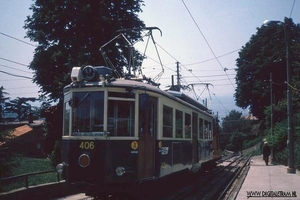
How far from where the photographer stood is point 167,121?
10070 mm

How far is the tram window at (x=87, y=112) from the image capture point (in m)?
8.25

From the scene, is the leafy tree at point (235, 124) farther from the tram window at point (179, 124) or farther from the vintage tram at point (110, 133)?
the vintage tram at point (110, 133)

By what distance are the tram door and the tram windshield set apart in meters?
1.00

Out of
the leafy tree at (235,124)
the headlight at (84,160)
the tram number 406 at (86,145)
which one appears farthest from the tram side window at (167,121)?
the leafy tree at (235,124)

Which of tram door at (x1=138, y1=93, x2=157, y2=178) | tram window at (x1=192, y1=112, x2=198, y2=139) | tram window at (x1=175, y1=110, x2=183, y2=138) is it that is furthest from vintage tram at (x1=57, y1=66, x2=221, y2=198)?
tram window at (x1=192, y1=112, x2=198, y2=139)

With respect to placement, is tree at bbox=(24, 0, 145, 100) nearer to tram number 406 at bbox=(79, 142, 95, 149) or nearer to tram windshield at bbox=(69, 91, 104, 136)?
tram windshield at bbox=(69, 91, 104, 136)

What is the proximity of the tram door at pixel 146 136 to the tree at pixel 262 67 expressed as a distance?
2699 centimetres

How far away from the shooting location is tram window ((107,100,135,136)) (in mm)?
8281

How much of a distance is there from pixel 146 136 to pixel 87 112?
1.62m

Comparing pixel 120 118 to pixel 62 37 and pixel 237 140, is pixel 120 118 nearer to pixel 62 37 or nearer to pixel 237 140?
pixel 62 37

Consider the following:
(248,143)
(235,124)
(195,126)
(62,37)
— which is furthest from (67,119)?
(235,124)

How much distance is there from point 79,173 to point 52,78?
45.7 feet

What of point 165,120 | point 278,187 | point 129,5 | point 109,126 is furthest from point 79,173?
point 129,5

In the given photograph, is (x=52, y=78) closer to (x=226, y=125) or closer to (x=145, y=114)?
(x=145, y=114)
